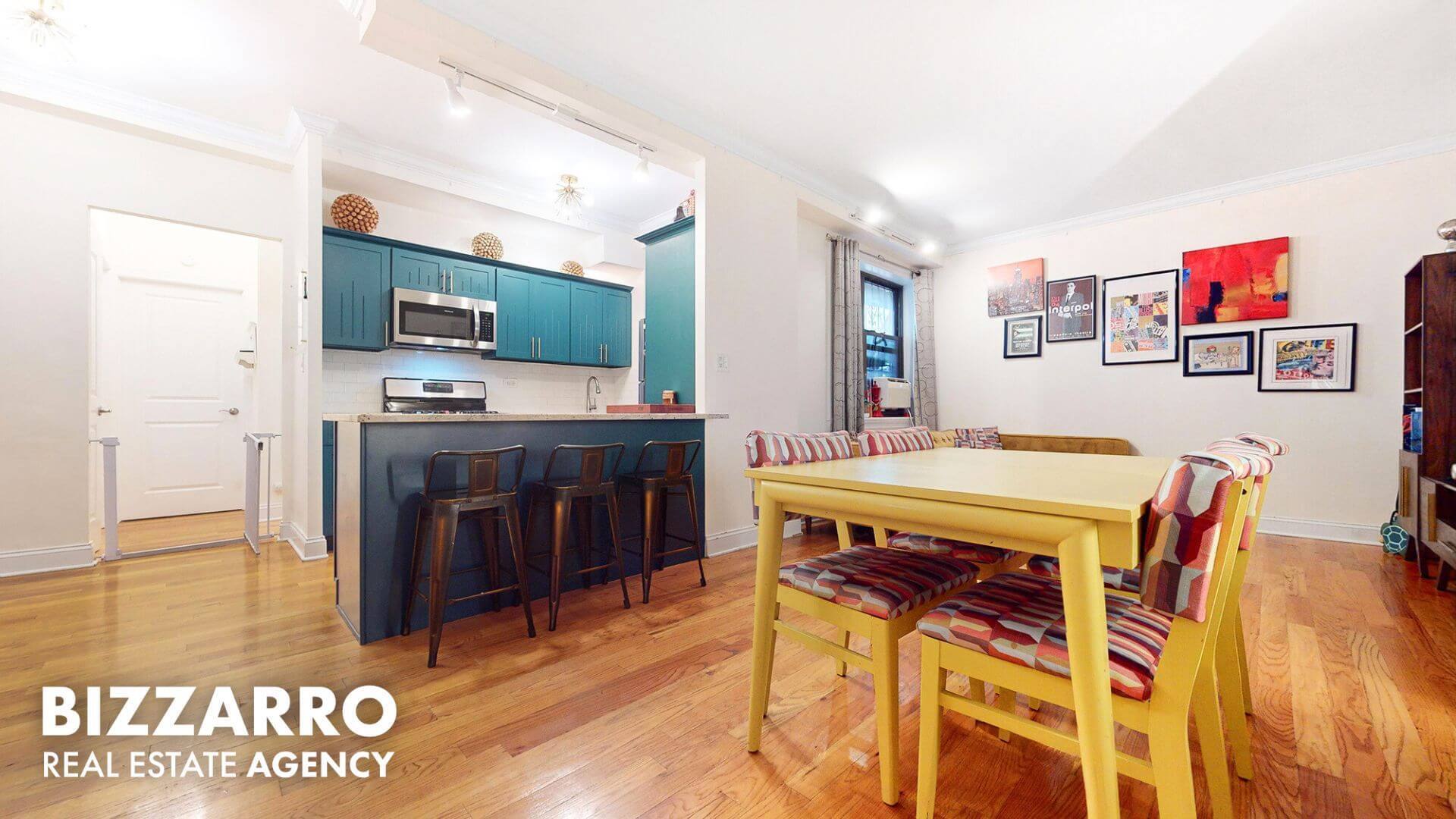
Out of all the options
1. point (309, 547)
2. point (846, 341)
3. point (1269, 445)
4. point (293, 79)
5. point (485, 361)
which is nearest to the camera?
point (1269, 445)

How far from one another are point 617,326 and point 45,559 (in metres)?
4.22

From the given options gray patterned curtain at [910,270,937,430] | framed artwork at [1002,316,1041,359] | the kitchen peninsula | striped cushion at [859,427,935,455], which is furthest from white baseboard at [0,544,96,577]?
framed artwork at [1002,316,1041,359]

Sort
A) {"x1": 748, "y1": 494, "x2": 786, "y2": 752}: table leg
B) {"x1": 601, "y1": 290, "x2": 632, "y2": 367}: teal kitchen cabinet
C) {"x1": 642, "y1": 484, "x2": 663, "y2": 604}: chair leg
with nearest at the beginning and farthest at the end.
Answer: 1. {"x1": 748, "y1": 494, "x2": 786, "y2": 752}: table leg
2. {"x1": 642, "y1": 484, "x2": 663, "y2": 604}: chair leg
3. {"x1": 601, "y1": 290, "x2": 632, "y2": 367}: teal kitchen cabinet

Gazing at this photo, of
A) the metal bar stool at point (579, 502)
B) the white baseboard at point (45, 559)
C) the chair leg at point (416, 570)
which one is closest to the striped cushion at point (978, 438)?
the metal bar stool at point (579, 502)

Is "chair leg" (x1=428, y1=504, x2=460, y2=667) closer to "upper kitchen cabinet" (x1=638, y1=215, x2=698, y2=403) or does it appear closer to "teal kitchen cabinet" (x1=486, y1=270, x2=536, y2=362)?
"upper kitchen cabinet" (x1=638, y1=215, x2=698, y2=403)

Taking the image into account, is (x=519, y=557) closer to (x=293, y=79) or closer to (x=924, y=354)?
(x=293, y=79)

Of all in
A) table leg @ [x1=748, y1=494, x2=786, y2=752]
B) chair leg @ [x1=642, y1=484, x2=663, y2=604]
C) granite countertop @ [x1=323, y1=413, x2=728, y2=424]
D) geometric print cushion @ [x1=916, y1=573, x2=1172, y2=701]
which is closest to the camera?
geometric print cushion @ [x1=916, y1=573, x2=1172, y2=701]

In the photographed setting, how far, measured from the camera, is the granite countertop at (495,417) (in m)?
2.24

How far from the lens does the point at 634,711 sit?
177 cm

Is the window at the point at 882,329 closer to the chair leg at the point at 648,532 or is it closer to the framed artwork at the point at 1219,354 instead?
the framed artwork at the point at 1219,354

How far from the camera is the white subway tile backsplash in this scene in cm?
429

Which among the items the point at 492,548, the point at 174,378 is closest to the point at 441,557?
the point at 492,548

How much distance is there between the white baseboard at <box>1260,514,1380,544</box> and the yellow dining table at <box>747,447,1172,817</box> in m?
3.90

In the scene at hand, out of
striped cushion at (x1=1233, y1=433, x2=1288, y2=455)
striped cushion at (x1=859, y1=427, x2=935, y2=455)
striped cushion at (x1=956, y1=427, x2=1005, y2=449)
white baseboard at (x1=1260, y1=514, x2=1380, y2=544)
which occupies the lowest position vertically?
white baseboard at (x1=1260, y1=514, x2=1380, y2=544)
